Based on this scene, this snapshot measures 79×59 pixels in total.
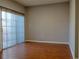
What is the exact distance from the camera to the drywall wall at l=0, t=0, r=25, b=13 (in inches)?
202

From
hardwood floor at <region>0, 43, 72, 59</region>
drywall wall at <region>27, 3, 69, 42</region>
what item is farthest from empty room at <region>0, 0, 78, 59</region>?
hardwood floor at <region>0, 43, 72, 59</region>

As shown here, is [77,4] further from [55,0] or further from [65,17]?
[65,17]

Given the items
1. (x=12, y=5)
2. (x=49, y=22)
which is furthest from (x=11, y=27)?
(x=49, y=22)

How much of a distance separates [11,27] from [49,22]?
2.47 m

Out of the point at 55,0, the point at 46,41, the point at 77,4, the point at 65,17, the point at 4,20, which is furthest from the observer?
the point at 46,41

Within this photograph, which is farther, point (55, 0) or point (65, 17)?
point (65, 17)

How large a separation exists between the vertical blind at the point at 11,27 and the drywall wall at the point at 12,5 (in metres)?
0.23

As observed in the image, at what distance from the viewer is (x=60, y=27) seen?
22.1 ft

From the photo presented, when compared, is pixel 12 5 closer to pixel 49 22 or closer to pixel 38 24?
pixel 38 24

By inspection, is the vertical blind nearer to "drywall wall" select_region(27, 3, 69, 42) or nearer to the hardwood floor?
"drywall wall" select_region(27, 3, 69, 42)

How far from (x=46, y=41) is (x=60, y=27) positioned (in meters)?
1.32

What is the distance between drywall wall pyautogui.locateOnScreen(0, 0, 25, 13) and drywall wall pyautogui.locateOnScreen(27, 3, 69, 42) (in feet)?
2.60

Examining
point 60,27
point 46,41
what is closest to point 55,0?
point 60,27

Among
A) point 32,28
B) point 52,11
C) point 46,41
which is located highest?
point 52,11
